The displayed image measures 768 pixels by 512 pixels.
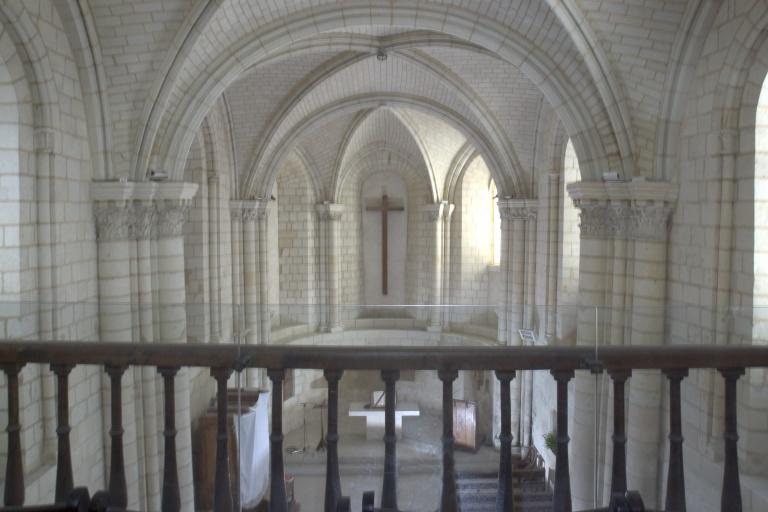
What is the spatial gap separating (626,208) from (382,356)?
17.9 feet

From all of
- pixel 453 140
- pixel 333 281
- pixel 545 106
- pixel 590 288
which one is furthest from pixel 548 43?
pixel 333 281

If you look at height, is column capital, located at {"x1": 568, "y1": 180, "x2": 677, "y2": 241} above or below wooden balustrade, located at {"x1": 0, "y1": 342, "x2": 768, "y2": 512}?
above

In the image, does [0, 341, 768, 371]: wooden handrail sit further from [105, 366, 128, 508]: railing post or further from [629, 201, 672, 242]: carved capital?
[629, 201, 672, 242]: carved capital

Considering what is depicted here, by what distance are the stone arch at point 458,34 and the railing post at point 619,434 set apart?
5.25 m

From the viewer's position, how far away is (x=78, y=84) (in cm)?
618

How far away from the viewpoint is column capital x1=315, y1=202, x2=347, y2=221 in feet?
50.4

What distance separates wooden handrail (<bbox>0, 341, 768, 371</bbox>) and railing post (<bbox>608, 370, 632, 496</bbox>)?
3 cm

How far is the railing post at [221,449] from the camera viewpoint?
68.0 inches

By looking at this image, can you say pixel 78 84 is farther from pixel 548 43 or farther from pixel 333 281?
pixel 333 281

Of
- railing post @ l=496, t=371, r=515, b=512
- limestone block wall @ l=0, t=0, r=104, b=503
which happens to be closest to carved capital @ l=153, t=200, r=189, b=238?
limestone block wall @ l=0, t=0, r=104, b=503

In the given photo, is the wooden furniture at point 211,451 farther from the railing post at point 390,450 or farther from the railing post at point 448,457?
the railing post at point 448,457

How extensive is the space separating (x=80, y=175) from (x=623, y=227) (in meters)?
5.44

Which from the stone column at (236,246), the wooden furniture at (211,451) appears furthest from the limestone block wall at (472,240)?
the wooden furniture at (211,451)

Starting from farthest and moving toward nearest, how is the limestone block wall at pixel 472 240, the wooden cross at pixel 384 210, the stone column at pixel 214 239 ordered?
the wooden cross at pixel 384 210 < the limestone block wall at pixel 472 240 < the stone column at pixel 214 239
